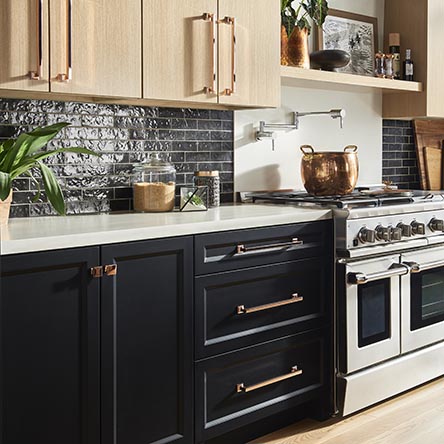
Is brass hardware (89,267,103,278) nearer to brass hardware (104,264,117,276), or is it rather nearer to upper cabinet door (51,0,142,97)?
brass hardware (104,264,117,276)

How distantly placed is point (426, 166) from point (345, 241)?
1.79 metres

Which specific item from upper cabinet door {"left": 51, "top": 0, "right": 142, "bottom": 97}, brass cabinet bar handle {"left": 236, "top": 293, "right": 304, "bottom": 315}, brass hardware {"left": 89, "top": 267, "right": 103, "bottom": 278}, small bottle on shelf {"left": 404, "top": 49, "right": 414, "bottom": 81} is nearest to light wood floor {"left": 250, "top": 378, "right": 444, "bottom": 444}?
brass cabinet bar handle {"left": 236, "top": 293, "right": 304, "bottom": 315}

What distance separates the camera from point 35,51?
233cm

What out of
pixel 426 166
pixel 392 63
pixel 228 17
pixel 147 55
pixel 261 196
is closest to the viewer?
pixel 147 55

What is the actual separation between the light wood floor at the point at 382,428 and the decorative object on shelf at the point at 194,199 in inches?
39.0

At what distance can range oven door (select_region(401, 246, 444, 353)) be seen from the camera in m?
3.26

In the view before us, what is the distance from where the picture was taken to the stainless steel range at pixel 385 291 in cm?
297

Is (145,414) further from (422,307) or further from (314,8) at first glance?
(314,8)

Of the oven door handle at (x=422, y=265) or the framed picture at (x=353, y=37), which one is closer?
A: the oven door handle at (x=422, y=265)

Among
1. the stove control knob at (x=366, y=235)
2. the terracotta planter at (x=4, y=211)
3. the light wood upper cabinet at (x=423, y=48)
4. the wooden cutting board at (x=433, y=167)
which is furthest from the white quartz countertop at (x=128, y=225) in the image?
the wooden cutting board at (x=433, y=167)

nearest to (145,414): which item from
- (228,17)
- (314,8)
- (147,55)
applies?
(147,55)

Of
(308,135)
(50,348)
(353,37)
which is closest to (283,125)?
(308,135)

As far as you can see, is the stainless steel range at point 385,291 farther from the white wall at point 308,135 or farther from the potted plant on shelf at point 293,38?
the potted plant on shelf at point 293,38

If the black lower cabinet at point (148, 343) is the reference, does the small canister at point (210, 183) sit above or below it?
above
